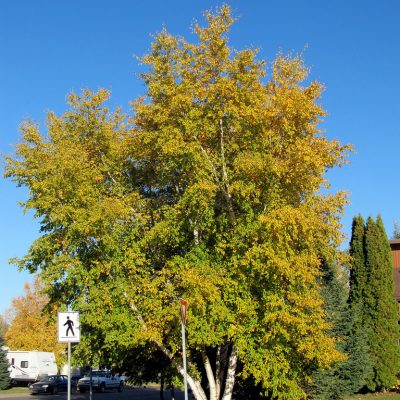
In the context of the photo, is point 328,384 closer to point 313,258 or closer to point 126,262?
point 313,258

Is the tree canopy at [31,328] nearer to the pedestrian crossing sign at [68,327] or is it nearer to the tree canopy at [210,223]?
the tree canopy at [210,223]

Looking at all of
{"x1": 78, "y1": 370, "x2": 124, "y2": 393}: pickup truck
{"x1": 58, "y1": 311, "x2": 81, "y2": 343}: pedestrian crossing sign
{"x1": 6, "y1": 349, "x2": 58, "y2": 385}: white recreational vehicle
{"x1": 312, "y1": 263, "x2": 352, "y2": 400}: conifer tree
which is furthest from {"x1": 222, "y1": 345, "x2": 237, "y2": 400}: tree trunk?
{"x1": 6, "y1": 349, "x2": 58, "y2": 385}: white recreational vehicle

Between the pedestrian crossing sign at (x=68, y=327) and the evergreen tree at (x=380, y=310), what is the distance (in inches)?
612

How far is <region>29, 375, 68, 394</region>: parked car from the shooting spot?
140 ft

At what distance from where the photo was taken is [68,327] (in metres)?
13.3

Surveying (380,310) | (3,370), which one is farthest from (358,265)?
(3,370)

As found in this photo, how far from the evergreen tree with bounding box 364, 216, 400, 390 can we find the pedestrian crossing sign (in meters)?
15.6

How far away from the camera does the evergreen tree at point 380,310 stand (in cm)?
2441

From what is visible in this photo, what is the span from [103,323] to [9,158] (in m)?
6.02

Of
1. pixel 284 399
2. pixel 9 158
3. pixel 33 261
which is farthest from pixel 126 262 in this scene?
pixel 284 399

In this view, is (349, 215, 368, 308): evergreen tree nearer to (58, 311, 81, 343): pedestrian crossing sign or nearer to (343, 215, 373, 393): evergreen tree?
(343, 215, 373, 393): evergreen tree

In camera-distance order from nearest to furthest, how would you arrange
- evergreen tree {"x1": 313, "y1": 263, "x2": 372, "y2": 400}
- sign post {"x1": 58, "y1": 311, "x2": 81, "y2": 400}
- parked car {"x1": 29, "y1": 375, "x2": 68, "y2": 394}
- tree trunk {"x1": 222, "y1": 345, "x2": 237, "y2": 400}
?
1. sign post {"x1": 58, "y1": 311, "x2": 81, "y2": 400}
2. tree trunk {"x1": 222, "y1": 345, "x2": 237, "y2": 400}
3. evergreen tree {"x1": 313, "y1": 263, "x2": 372, "y2": 400}
4. parked car {"x1": 29, "y1": 375, "x2": 68, "y2": 394}

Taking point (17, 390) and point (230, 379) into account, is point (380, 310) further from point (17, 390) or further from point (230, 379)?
point (17, 390)

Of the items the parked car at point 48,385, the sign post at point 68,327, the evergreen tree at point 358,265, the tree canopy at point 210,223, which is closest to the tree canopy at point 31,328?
the parked car at point 48,385
